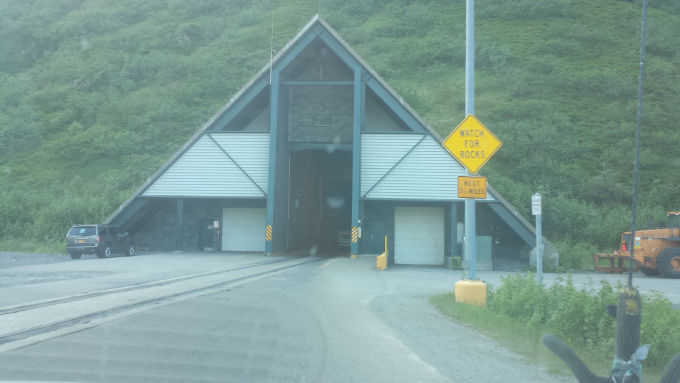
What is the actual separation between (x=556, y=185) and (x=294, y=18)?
62.6 metres

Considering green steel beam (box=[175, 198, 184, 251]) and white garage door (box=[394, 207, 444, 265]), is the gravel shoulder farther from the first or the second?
white garage door (box=[394, 207, 444, 265])

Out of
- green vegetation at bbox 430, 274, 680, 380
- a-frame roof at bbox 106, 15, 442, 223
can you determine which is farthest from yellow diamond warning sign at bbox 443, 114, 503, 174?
a-frame roof at bbox 106, 15, 442, 223

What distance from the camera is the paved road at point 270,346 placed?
20.0 ft

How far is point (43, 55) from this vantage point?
3167 inches

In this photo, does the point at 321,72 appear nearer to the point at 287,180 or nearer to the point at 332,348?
the point at 287,180

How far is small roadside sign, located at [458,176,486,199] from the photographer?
11.2 metres

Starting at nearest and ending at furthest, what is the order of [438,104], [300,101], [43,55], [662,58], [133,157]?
[300,101] → [133,157] → [438,104] → [662,58] → [43,55]

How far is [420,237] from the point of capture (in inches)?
1216

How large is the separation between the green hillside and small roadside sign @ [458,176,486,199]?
18.5 metres

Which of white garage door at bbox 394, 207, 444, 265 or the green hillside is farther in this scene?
the green hillside

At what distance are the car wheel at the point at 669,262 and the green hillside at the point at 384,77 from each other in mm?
4563

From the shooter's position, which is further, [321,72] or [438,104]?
[438,104]

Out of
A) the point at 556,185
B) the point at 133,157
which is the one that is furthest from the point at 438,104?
the point at 133,157

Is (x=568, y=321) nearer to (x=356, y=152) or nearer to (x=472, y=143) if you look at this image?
(x=472, y=143)
